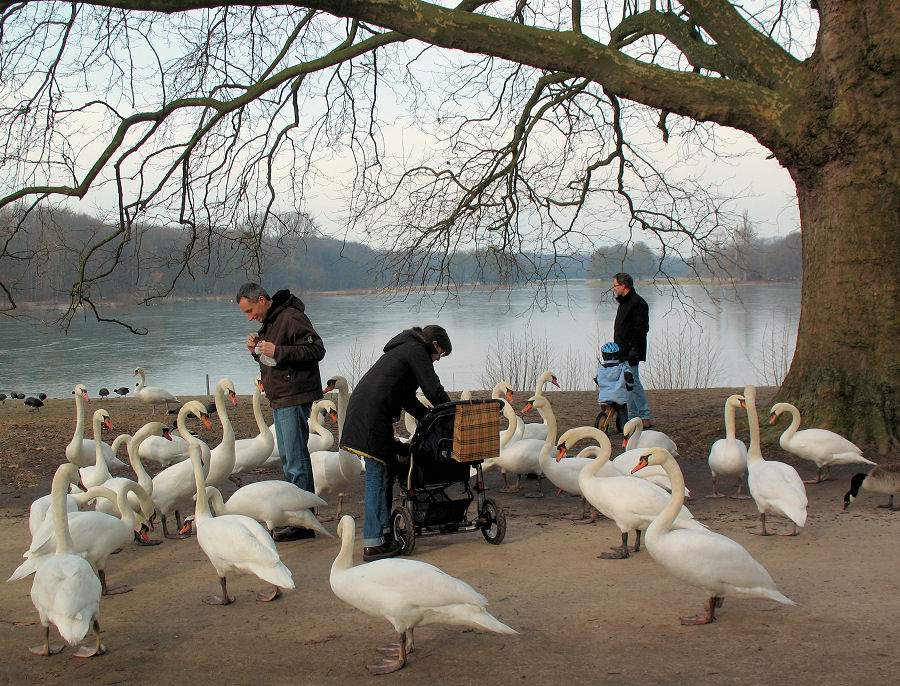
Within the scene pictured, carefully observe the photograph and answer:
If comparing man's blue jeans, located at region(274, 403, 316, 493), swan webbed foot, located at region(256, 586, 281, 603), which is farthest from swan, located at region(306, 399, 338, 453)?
swan webbed foot, located at region(256, 586, 281, 603)

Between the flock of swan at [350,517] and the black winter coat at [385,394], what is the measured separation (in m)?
0.78

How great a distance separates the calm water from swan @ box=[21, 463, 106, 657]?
8.17m

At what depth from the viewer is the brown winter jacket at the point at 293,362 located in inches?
245

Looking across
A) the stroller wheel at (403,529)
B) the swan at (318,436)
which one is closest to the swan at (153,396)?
the swan at (318,436)

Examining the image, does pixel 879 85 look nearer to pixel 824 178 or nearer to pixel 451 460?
pixel 824 178

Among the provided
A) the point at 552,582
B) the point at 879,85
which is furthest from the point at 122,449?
the point at 879,85

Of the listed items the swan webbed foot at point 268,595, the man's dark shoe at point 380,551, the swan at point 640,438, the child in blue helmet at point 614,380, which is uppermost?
the child in blue helmet at point 614,380

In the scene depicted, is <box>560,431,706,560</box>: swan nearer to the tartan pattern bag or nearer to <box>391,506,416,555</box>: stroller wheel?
the tartan pattern bag

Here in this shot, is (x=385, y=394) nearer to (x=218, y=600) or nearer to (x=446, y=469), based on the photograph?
(x=446, y=469)

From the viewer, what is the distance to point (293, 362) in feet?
20.6

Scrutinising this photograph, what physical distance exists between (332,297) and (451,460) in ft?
196

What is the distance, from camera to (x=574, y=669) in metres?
3.70

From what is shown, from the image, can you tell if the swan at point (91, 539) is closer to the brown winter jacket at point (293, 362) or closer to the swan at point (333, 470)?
the brown winter jacket at point (293, 362)

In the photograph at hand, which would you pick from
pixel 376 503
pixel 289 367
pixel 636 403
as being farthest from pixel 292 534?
pixel 636 403
